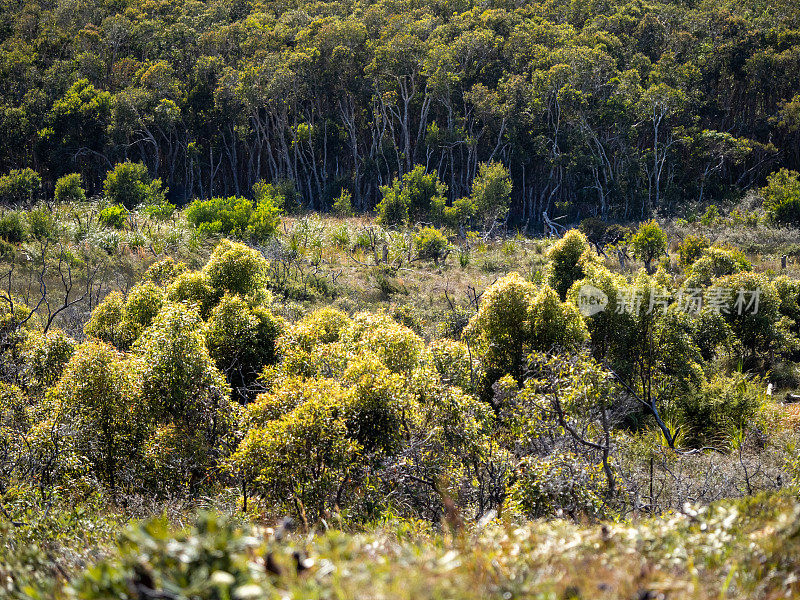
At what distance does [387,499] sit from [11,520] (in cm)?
294

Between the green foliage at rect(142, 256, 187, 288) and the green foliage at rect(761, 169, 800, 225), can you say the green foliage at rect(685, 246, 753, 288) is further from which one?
the green foliage at rect(761, 169, 800, 225)

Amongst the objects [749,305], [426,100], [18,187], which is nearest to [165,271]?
[749,305]

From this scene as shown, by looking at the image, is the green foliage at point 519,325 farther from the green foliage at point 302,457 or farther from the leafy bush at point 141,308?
the leafy bush at point 141,308

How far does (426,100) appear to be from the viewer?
29.4m

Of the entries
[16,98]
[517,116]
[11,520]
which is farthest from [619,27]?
[11,520]

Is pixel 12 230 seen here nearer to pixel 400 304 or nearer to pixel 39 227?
pixel 39 227

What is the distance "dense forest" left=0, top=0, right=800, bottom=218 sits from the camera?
27297mm

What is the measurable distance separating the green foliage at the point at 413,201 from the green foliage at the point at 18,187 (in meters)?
13.5

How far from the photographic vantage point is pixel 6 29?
31.6 metres

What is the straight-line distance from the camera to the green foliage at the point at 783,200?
22.7 meters

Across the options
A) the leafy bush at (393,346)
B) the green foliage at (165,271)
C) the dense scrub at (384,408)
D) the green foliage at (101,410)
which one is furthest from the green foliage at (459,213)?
the green foliage at (101,410)

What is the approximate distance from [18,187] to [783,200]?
95.0 feet

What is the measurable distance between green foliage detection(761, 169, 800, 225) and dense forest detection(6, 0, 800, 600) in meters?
0.12

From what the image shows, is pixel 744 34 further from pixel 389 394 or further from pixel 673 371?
pixel 389 394
